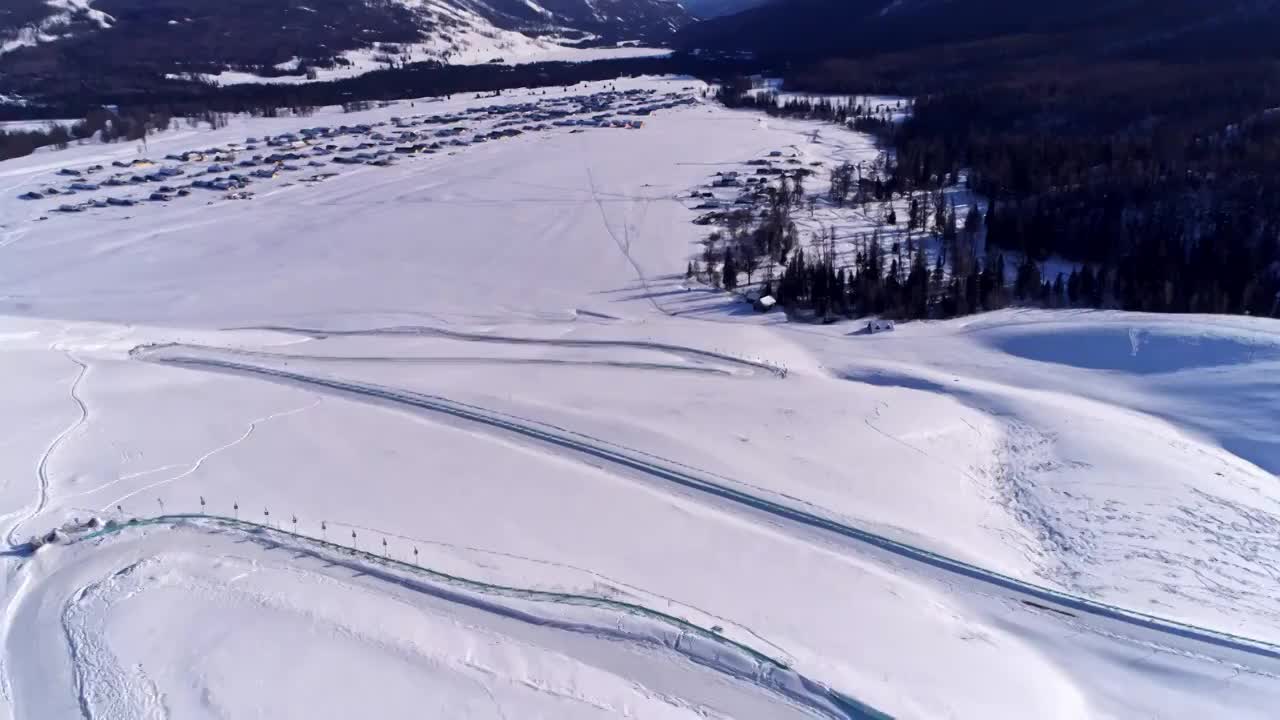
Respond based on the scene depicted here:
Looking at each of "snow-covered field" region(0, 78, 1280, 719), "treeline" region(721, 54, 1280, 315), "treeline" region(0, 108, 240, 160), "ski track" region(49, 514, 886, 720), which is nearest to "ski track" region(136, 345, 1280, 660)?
"snow-covered field" region(0, 78, 1280, 719)

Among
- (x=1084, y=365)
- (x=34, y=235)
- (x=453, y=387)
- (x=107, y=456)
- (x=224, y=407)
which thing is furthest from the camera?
A: (x=34, y=235)

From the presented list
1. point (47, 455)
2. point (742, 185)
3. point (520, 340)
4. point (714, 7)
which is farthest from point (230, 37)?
point (714, 7)

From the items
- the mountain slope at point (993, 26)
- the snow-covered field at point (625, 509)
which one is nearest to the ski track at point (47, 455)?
the snow-covered field at point (625, 509)

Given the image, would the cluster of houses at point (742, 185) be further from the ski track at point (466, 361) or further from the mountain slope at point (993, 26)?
the mountain slope at point (993, 26)

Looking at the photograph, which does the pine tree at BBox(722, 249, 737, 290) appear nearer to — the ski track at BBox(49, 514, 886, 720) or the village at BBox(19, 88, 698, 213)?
the ski track at BBox(49, 514, 886, 720)

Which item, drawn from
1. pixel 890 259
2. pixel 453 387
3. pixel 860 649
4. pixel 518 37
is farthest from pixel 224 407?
pixel 518 37

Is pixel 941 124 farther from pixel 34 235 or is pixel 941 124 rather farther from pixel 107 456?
pixel 107 456
